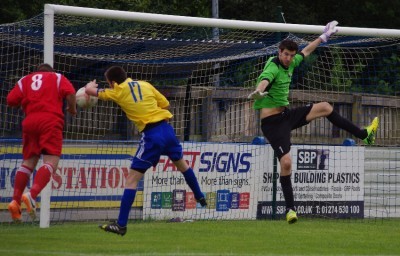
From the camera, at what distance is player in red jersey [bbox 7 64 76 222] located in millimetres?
A: 13539

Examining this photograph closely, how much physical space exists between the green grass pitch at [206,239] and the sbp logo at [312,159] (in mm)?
2330

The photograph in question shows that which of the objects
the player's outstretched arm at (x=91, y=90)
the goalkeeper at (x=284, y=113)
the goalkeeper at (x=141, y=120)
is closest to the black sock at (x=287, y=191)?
the goalkeeper at (x=284, y=113)

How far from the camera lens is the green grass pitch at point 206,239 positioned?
12.7m

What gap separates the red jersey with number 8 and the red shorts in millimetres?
92

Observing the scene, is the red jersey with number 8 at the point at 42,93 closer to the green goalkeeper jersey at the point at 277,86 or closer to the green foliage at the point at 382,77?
the green goalkeeper jersey at the point at 277,86

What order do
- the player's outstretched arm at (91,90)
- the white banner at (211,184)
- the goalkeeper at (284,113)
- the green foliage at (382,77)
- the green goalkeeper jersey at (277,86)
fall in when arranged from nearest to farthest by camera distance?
the player's outstretched arm at (91,90) → the goalkeeper at (284,113) → the green goalkeeper jersey at (277,86) → the white banner at (211,184) → the green foliage at (382,77)

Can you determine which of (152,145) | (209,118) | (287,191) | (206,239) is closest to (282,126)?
(287,191)

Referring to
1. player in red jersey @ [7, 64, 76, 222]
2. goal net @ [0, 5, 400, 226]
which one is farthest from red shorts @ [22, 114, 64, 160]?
goal net @ [0, 5, 400, 226]

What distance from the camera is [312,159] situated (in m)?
20.0

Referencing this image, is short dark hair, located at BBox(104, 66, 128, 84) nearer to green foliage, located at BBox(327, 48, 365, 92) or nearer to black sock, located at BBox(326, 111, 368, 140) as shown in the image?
black sock, located at BBox(326, 111, 368, 140)

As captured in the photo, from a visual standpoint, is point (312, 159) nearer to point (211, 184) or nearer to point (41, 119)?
point (211, 184)

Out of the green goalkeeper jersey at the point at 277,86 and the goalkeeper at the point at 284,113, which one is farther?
the green goalkeeper jersey at the point at 277,86

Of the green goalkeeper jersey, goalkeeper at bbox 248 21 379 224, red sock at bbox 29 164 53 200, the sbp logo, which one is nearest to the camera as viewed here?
red sock at bbox 29 164 53 200

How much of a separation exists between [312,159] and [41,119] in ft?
25.1
